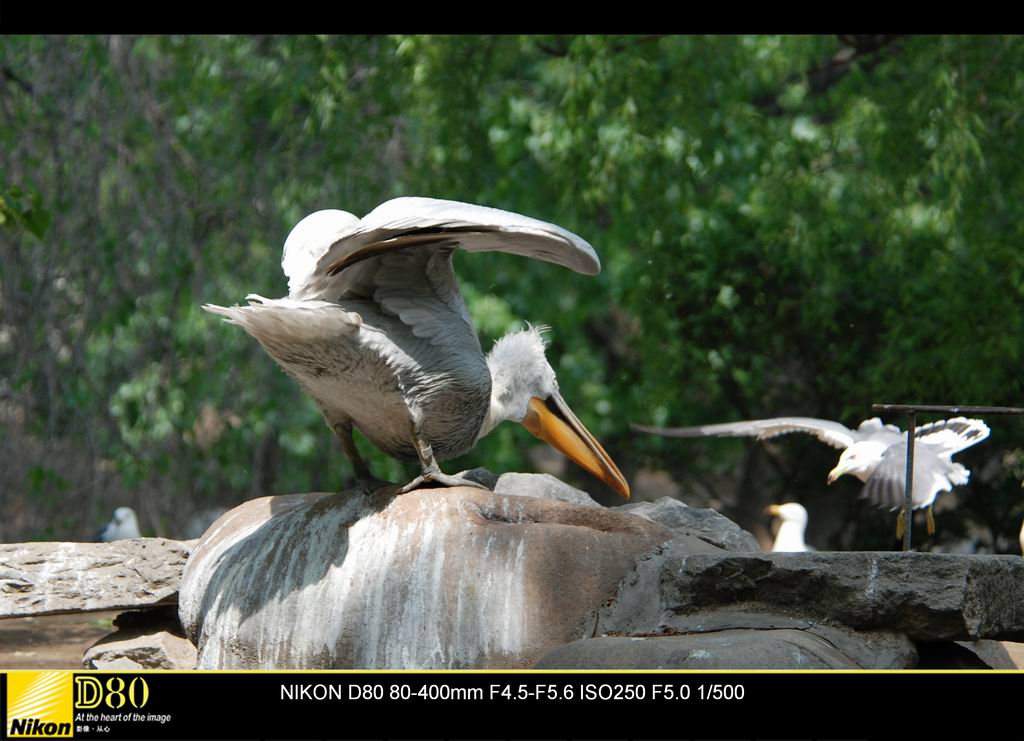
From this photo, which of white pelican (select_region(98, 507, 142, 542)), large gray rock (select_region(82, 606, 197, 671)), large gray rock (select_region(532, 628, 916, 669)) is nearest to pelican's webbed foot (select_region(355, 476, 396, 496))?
large gray rock (select_region(82, 606, 197, 671))

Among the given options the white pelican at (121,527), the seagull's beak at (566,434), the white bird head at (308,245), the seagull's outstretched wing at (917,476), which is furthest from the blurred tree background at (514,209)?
the white bird head at (308,245)

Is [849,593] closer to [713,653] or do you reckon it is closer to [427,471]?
[713,653]

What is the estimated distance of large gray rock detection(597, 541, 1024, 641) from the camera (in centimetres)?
350

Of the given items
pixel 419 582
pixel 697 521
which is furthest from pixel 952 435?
pixel 419 582

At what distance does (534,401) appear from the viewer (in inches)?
201

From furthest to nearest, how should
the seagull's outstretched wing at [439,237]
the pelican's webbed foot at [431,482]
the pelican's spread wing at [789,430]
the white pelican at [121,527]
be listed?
1. the white pelican at [121,527]
2. the pelican's spread wing at [789,430]
3. the pelican's webbed foot at [431,482]
4. the seagull's outstretched wing at [439,237]

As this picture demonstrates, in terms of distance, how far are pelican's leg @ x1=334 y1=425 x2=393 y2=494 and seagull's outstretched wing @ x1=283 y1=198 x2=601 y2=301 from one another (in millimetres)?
590

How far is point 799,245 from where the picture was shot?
7961 millimetres

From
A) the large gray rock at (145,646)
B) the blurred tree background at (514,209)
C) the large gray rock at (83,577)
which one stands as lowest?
the large gray rock at (145,646)

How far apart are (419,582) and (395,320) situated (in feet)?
2.81

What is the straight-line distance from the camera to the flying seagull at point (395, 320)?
3.87m

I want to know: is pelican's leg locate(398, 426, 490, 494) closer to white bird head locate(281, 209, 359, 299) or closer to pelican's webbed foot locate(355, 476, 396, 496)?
pelican's webbed foot locate(355, 476, 396, 496)

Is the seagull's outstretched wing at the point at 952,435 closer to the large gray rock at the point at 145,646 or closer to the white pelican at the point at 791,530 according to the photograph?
the white pelican at the point at 791,530

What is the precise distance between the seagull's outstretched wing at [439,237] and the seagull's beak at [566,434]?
1176 millimetres
